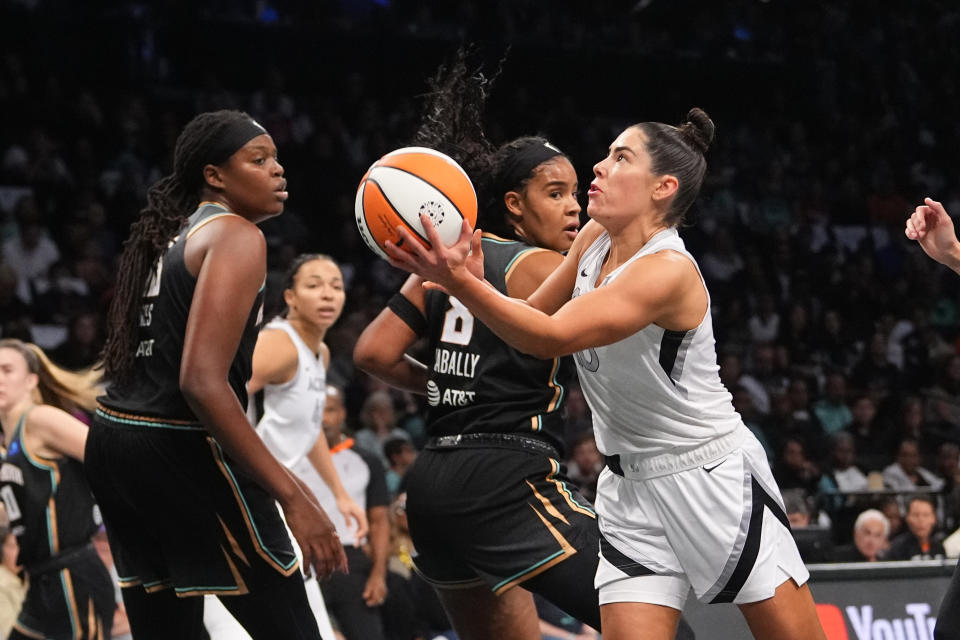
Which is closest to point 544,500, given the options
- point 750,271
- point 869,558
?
point 869,558

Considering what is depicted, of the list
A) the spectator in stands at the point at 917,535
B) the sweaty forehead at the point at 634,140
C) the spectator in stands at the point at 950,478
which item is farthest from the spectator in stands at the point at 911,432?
the sweaty forehead at the point at 634,140

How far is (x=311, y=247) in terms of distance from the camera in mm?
11250

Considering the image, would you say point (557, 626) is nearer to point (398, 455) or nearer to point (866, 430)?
point (398, 455)

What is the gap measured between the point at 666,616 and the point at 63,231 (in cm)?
833

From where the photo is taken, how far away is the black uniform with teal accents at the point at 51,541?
4516mm

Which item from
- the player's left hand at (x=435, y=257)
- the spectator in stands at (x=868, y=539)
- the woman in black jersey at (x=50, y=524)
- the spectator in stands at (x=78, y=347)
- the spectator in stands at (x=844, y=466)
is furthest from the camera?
the spectator in stands at (x=844, y=466)

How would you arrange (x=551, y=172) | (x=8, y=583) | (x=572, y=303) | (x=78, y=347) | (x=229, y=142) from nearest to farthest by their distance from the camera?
(x=572, y=303) → (x=229, y=142) → (x=551, y=172) → (x=8, y=583) → (x=78, y=347)

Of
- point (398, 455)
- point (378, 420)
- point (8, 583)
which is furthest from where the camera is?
point (378, 420)

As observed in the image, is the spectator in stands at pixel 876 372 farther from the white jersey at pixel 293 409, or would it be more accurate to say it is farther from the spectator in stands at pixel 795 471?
the white jersey at pixel 293 409

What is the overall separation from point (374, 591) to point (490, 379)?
282 centimetres

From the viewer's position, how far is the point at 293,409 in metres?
4.82

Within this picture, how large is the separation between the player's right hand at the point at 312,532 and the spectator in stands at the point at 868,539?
15.7ft

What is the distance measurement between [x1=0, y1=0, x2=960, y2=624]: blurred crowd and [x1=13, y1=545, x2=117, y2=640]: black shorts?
9.35 feet

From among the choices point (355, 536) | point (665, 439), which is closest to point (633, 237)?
point (665, 439)
